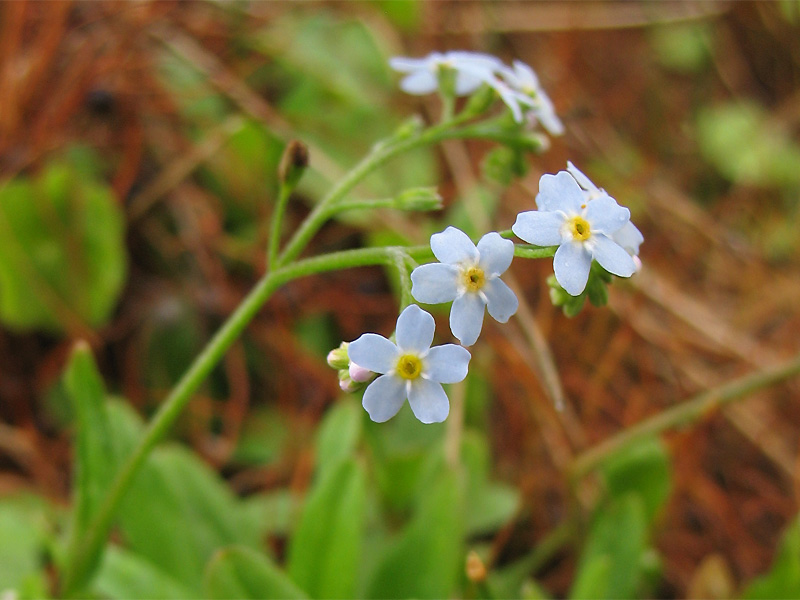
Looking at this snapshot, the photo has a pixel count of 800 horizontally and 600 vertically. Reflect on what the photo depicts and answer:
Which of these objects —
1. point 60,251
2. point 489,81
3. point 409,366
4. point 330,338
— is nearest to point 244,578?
point 409,366

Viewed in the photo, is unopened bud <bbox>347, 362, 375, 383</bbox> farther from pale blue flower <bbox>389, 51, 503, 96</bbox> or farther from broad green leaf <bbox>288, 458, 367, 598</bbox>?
pale blue flower <bbox>389, 51, 503, 96</bbox>

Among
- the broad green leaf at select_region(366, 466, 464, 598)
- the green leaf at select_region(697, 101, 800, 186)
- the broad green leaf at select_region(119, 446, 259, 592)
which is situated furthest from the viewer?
the green leaf at select_region(697, 101, 800, 186)

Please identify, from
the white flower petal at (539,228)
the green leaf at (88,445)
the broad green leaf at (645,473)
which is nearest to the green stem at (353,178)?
the white flower petal at (539,228)

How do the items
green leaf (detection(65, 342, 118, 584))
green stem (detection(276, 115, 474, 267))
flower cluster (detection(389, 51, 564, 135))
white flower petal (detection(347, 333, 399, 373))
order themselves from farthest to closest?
green leaf (detection(65, 342, 118, 584)) → flower cluster (detection(389, 51, 564, 135)) → green stem (detection(276, 115, 474, 267)) → white flower petal (detection(347, 333, 399, 373))

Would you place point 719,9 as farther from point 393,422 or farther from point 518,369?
point 393,422

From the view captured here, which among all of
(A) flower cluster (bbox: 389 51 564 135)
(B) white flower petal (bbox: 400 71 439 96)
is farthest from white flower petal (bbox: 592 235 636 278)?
(B) white flower petal (bbox: 400 71 439 96)

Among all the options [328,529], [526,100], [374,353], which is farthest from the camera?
[328,529]

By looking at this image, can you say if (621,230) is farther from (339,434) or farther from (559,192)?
(339,434)
